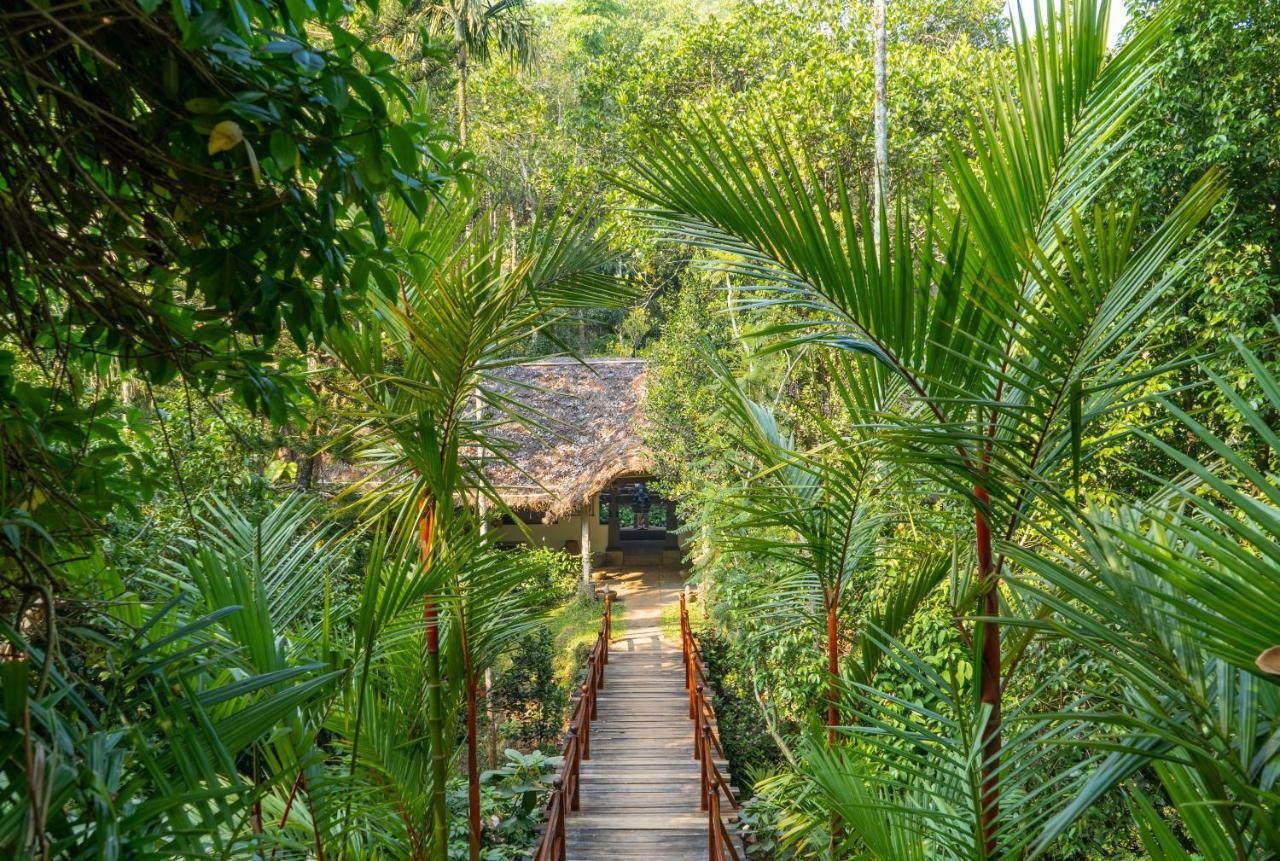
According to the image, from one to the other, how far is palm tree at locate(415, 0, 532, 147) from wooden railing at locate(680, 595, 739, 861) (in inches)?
239

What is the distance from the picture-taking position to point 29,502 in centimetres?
121

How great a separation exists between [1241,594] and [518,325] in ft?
6.05

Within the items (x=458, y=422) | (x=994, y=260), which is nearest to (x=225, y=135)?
(x=994, y=260)

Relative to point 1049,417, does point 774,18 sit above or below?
above

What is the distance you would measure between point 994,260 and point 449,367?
140 cm

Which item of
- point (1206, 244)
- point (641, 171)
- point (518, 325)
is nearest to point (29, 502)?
point (641, 171)

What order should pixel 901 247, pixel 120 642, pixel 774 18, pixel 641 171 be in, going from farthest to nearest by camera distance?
1. pixel 774 18
2. pixel 641 171
3. pixel 901 247
4. pixel 120 642

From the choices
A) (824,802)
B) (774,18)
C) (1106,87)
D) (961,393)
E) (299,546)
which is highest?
(774,18)

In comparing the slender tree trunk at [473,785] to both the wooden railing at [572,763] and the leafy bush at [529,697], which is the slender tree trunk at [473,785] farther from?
the leafy bush at [529,697]

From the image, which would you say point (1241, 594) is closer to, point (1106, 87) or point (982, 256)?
point (982, 256)

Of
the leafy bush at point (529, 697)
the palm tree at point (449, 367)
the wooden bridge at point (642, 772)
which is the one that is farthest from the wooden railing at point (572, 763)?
the palm tree at point (449, 367)

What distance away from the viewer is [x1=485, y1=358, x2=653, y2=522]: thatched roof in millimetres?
12641

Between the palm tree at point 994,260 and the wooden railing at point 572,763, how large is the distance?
10.7 feet

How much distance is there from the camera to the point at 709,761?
206 inches
